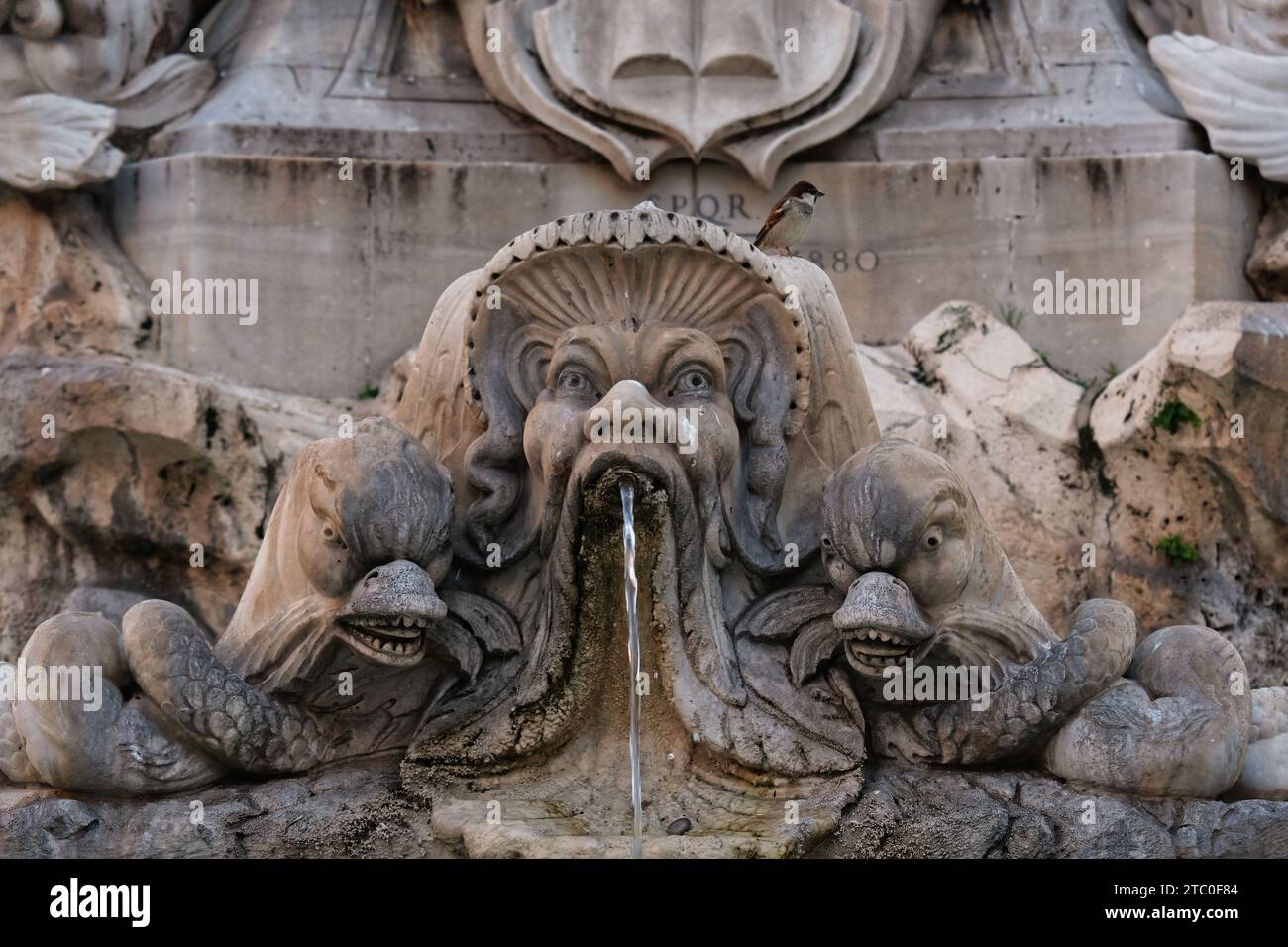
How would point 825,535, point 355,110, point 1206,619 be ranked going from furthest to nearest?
1. point 355,110
2. point 1206,619
3. point 825,535

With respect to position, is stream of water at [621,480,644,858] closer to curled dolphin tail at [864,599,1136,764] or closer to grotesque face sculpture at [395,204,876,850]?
grotesque face sculpture at [395,204,876,850]

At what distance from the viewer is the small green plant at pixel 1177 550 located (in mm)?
10031

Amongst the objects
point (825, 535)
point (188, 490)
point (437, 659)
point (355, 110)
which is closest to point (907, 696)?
point (825, 535)

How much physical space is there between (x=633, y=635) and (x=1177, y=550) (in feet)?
10.4

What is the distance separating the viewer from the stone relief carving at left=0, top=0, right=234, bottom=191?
34.3ft

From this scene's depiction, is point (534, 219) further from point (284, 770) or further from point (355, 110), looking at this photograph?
point (284, 770)

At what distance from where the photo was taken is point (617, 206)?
10.6 m

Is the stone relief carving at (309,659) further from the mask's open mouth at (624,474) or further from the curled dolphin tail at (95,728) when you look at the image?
the mask's open mouth at (624,474)

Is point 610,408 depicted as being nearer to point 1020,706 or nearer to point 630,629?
point 630,629

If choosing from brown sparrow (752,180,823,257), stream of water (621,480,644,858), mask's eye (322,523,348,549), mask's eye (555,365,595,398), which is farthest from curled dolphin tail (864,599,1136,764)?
brown sparrow (752,180,823,257)

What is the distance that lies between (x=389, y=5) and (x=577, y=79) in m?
0.86

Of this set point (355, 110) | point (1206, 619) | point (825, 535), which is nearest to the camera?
point (825, 535)

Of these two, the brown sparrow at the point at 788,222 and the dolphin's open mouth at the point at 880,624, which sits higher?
the brown sparrow at the point at 788,222

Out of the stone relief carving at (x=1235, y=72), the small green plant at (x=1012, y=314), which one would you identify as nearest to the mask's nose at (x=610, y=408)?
the small green plant at (x=1012, y=314)
